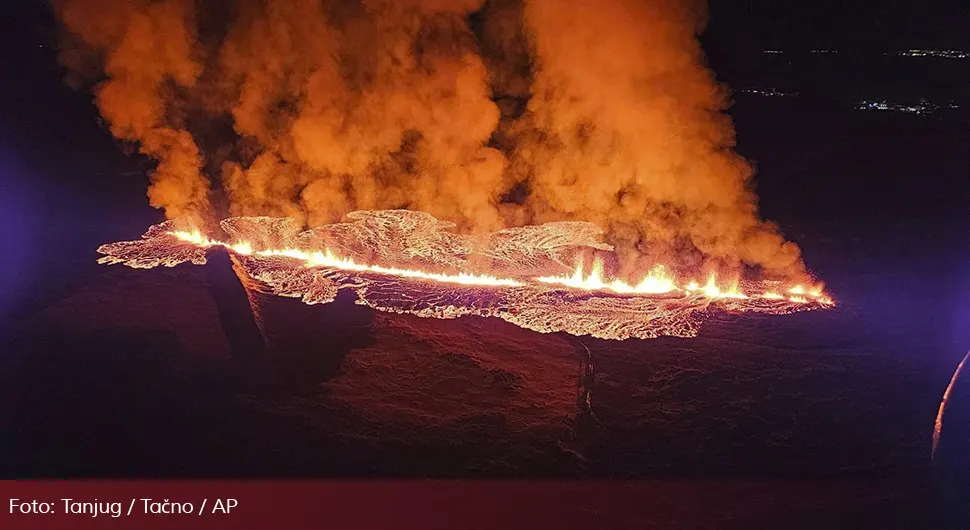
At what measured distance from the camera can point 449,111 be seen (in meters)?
8.77

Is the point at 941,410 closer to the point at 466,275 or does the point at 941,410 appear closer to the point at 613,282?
the point at 613,282

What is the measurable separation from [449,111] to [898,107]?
945 centimetres

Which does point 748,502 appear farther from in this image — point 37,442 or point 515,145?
point 515,145

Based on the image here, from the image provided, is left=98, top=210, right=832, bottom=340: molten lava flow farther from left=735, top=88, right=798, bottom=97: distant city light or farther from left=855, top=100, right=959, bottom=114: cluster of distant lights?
left=855, top=100, right=959, bottom=114: cluster of distant lights

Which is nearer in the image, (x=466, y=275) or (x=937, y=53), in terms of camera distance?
(x=466, y=275)

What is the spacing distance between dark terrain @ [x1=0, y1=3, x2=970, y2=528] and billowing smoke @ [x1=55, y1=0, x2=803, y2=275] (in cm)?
181

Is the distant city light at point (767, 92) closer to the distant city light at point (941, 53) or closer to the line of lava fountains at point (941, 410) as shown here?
the distant city light at point (941, 53)

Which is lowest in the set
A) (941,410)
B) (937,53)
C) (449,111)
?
(941,410)

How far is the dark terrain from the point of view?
14.0 ft

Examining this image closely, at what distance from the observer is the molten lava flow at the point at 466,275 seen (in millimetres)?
7043

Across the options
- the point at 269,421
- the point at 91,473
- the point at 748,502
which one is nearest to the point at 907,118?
the point at 748,502

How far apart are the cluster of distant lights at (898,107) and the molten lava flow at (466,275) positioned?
6747 mm

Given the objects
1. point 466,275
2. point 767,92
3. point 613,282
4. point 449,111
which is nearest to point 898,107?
point 767,92

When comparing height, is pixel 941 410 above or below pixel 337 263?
below
